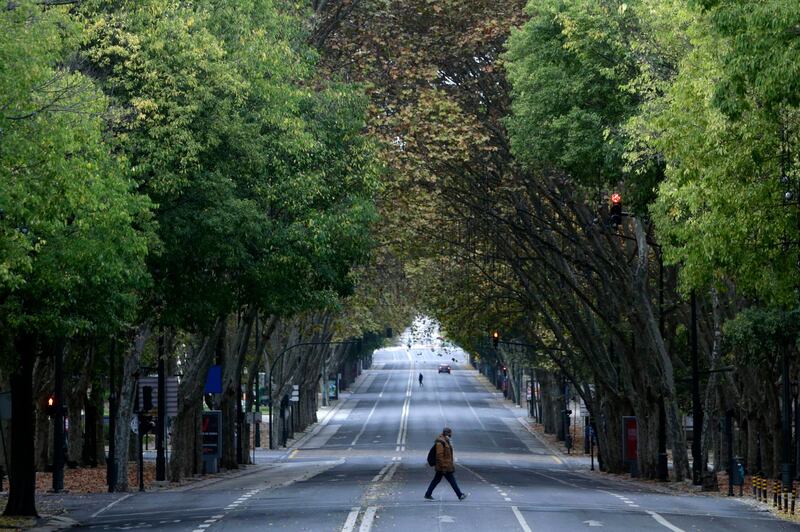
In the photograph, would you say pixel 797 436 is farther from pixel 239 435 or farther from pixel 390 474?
pixel 239 435

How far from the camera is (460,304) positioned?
190 feet

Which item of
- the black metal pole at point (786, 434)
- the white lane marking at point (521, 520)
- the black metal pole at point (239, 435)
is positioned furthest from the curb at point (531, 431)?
the white lane marking at point (521, 520)

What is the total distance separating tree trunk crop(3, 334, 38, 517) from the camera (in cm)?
2772

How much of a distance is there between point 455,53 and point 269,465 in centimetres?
2635

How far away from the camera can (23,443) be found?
28234 millimetres

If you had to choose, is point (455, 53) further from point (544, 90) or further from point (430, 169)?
point (544, 90)

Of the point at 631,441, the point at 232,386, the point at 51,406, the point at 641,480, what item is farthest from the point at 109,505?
the point at 631,441

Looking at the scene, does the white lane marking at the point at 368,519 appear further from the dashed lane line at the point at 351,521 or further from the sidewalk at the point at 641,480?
the sidewalk at the point at 641,480

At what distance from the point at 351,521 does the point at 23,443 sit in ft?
26.1

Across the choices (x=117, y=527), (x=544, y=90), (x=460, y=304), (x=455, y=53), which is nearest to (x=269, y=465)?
(x=460, y=304)

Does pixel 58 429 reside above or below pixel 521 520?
above

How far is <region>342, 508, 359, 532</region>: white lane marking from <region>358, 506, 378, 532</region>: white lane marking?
14 cm

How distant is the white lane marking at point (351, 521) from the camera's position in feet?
74.1

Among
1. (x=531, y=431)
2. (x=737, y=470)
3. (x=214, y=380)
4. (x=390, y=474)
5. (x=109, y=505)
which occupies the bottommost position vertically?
(x=109, y=505)
